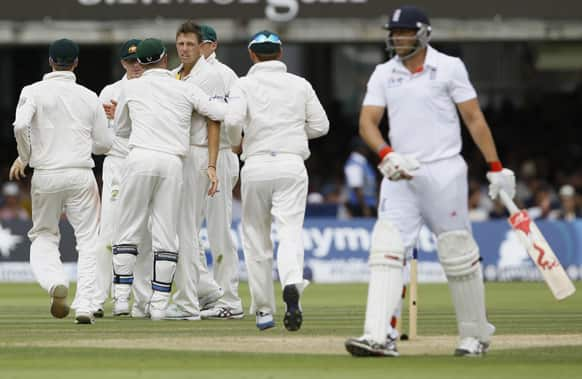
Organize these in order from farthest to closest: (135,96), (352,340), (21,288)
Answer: (21,288) → (135,96) → (352,340)

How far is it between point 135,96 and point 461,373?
15.2 feet

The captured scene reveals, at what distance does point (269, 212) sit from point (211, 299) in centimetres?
148

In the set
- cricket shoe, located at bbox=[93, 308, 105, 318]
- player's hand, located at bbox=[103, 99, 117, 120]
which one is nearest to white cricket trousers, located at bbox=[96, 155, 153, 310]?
cricket shoe, located at bbox=[93, 308, 105, 318]

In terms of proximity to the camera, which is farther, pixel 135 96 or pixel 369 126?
pixel 135 96

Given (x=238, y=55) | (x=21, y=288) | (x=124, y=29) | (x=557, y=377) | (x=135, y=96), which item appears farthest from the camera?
(x=238, y=55)

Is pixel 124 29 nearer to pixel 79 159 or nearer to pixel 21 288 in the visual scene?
pixel 21 288

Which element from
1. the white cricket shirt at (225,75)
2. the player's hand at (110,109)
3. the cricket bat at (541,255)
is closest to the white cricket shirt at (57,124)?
the player's hand at (110,109)

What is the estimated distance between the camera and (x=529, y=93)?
31625 millimetres

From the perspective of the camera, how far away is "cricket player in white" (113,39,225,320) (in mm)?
11594

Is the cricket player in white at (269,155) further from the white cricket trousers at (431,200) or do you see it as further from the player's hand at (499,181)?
the player's hand at (499,181)

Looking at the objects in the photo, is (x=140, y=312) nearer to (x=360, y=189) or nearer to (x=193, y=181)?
(x=193, y=181)

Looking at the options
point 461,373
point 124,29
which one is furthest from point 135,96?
point 124,29

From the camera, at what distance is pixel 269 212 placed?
37.0 feet

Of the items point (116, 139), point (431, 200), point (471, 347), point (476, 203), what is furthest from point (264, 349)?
point (476, 203)
